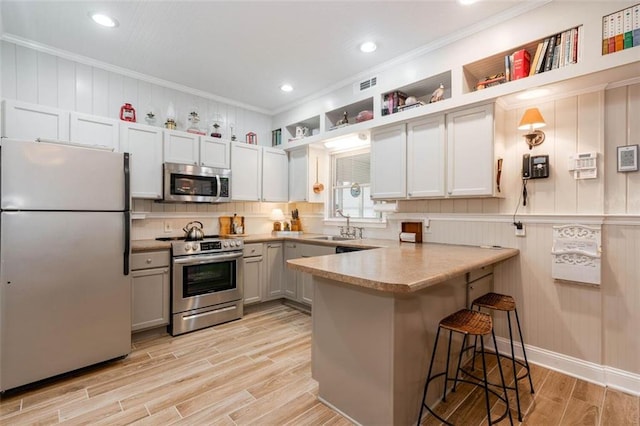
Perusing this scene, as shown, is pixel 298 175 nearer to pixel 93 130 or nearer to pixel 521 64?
pixel 93 130

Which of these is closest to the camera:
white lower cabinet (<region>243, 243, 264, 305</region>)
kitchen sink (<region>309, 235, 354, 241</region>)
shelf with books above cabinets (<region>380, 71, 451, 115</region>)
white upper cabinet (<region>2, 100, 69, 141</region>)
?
white upper cabinet (<region>2, 100, 69, 141</region>)

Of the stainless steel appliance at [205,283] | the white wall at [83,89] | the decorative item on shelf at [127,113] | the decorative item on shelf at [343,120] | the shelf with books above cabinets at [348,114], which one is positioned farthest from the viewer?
the decorative item on shelf at [343,120]

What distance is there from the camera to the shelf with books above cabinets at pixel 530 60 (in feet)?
7.19

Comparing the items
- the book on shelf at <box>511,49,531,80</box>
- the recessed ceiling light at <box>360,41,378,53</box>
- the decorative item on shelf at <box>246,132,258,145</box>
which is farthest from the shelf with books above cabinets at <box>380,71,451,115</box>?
the decorative item on shelf at <box>246,132,258,145</box>

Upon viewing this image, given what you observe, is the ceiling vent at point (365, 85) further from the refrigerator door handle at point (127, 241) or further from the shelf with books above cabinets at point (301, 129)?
Result: the refrigerator door handle at point (127, 241)

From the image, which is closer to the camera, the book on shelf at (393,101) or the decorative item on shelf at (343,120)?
the book on shelf at (393,101)

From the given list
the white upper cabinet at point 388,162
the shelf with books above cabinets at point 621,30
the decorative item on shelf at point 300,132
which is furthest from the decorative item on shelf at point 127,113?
the shelf with books above cabinets at point 621,30

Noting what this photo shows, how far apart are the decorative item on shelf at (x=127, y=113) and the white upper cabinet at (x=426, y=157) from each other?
307 centimetres

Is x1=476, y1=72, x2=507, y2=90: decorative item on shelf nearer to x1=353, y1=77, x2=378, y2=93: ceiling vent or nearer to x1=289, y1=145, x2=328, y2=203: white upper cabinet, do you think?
x1=353, y1=77, x2=378, y2=93: ceiling vent

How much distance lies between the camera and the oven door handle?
316cm

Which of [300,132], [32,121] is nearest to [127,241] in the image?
[32,121]

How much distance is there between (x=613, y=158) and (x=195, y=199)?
12.9 feet

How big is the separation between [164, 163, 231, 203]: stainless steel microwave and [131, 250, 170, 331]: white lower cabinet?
75 centimetres

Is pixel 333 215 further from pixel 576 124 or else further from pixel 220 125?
pixel 576 124
